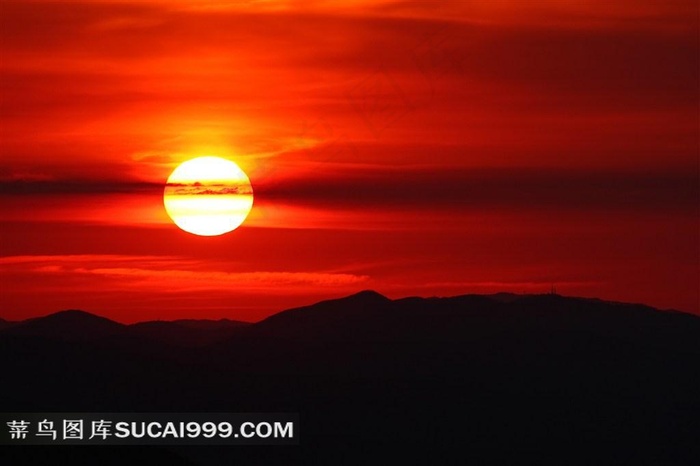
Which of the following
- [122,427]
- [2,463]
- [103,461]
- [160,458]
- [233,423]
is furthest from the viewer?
[160,458]

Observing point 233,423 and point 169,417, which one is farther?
point 169,417

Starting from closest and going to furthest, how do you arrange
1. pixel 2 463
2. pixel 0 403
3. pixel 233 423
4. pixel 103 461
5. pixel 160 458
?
pixel 233 423 → pixel 2 463 → pixel 103 461 → pixel 160 458 → pixel 0 403

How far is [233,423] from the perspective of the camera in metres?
55.6

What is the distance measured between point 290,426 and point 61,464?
15.7m

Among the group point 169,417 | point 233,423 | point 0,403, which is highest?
point 0,403

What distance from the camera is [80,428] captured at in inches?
2479

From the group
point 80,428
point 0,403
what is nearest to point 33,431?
point 80,428

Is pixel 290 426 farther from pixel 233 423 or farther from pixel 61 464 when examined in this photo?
pixel 61 464

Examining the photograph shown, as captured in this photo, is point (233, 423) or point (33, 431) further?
point (33, 431)

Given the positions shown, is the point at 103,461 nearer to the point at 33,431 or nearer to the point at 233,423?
the point at 33,431

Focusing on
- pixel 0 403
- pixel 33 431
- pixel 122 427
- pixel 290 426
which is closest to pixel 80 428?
pixel 122 427

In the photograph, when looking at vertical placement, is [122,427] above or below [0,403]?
below

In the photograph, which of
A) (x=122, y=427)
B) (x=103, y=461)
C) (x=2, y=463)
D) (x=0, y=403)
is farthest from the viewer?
(x=0, y=403)

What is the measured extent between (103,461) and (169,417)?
4.77 m
